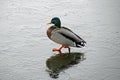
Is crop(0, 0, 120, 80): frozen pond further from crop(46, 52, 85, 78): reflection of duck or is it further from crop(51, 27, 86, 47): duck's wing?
crop(51, 27, 86, 47): duck's wing

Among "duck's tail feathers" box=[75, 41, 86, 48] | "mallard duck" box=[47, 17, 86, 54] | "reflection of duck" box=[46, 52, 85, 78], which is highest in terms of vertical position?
"mallard duck" box=[47, 17, 86, 54]

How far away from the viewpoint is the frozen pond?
5961 mm

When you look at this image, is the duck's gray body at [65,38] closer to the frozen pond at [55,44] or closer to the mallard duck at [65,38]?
the mallard duck at [65,38]

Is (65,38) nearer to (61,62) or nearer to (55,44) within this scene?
(61,62)

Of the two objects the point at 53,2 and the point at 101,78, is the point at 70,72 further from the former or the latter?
the point at 53,2

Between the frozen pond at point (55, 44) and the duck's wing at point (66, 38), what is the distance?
0.24 metres

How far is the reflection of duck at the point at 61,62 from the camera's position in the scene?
19.8 feet

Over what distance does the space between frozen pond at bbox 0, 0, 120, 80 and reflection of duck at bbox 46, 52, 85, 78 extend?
2 cm

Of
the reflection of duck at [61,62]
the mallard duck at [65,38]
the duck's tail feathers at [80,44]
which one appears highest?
the mallard duck at [65,38]

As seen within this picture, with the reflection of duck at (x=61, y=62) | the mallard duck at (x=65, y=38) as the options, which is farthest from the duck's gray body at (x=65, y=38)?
the reflection of duck at (x=61, y=62)

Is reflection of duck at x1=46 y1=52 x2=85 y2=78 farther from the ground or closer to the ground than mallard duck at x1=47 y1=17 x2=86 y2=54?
closer to the ground

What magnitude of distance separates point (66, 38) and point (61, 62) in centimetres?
50

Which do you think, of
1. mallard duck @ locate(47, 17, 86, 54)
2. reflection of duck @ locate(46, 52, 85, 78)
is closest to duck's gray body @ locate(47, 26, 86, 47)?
mallard duck @ locate(47, 17, 86, 54)

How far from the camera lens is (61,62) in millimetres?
6371
